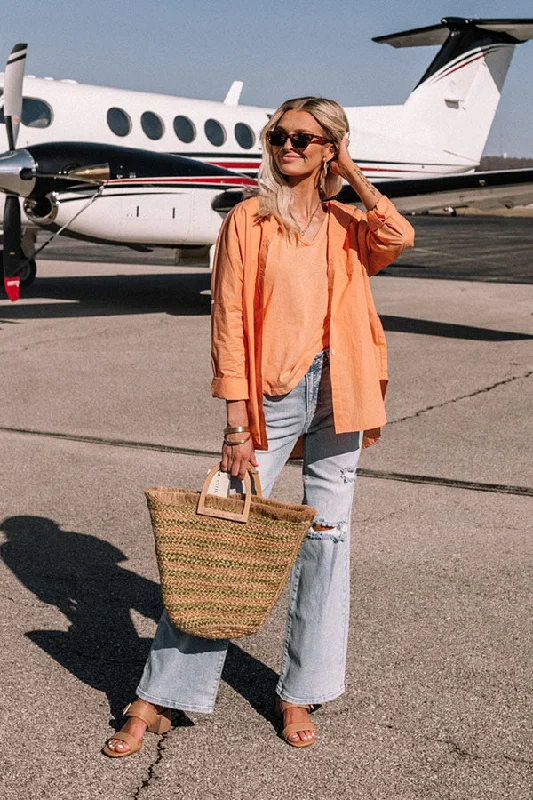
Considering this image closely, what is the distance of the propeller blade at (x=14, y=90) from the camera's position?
40.2 feet

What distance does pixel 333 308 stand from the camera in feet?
9.71

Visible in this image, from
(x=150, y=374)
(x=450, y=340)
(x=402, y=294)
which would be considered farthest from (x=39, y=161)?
(x=402, y=294)

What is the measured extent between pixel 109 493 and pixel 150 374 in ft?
12.1

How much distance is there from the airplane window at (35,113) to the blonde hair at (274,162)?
1114 cm

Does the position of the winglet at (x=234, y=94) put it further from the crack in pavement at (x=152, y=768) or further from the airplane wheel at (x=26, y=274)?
the crack in pavement at (x=152, y=768)

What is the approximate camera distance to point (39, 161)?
38.5 feet

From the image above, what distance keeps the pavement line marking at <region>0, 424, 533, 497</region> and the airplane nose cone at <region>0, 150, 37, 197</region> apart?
523 centimetres

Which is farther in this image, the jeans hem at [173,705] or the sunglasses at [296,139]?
the jeans hem at [173,705]

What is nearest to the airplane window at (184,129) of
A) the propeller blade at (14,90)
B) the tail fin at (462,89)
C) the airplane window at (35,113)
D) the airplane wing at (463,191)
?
the airplane window at (35,113)

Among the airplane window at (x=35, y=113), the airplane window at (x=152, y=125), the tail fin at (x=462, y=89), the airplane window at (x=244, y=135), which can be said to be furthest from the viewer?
the tail fin at (x=462, y=89)

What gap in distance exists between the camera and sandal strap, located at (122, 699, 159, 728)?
2.99 m

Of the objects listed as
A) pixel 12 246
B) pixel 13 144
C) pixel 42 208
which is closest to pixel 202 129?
pixel 13 144

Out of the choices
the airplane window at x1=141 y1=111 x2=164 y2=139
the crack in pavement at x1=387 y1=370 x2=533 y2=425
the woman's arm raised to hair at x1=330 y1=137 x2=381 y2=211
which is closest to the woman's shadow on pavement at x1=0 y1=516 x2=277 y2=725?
the woman's arm raised to hair at x1=330 y1=137 x2=381 y2=211

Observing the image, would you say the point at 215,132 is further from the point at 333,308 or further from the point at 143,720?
the point at 143,720
